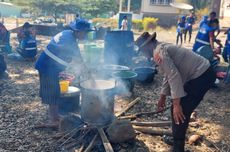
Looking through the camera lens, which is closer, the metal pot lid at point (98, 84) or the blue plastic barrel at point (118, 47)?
the metal pot lid at point (98, 84)

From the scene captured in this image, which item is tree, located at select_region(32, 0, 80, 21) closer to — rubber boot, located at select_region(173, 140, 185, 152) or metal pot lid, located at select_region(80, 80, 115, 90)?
metal pot lid, located at select_region(80, 80, 115, 90)

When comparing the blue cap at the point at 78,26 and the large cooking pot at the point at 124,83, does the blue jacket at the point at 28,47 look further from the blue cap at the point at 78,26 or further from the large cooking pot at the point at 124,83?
the large cooking pot at the point at 124,83

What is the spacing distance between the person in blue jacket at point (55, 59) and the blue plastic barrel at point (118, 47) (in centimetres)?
436

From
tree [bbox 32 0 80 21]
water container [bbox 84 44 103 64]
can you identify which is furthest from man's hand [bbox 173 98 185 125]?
tree [bbox 32 0 80 21]

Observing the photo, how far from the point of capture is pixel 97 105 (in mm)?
4785

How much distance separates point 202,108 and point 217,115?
17.0 inches

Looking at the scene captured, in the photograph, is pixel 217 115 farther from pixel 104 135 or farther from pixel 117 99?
pixel 104 135

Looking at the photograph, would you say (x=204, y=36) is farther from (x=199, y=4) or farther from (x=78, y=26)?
(x=199, y=4)

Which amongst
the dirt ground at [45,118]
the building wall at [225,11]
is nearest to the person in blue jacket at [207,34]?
the dirt ground at [45,118]

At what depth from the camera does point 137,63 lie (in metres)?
9.97

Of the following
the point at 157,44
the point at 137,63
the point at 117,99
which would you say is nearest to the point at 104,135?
the point at 157,44

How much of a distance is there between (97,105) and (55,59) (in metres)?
1.09

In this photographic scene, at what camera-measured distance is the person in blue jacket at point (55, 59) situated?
479cm

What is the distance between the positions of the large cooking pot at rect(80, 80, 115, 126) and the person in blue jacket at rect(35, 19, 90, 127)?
1.74 feet
